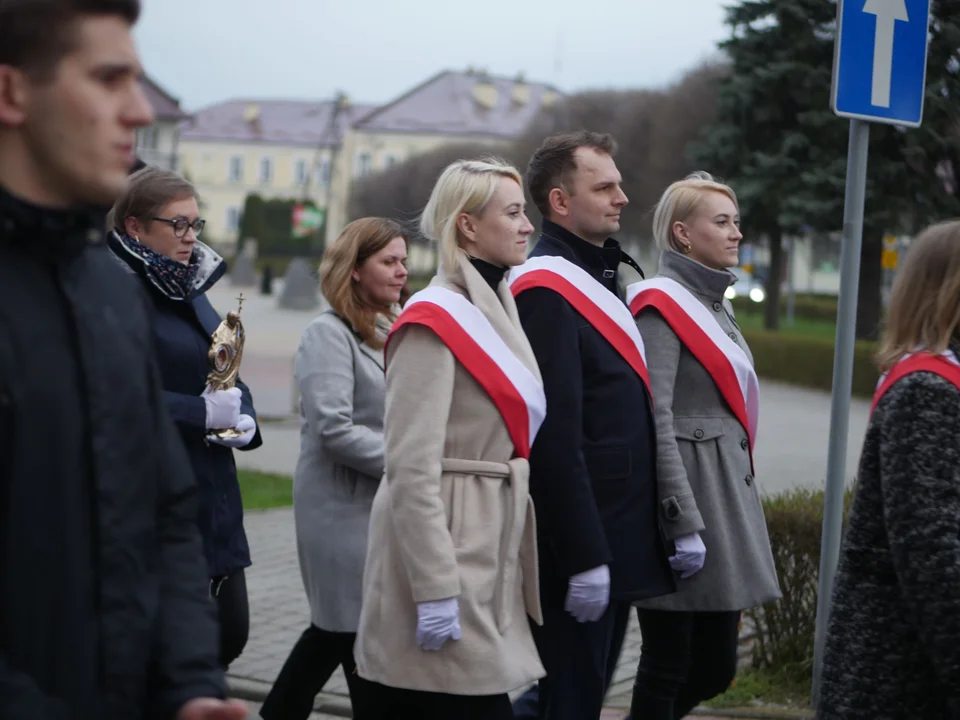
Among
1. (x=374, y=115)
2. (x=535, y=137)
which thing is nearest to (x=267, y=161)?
(x=374, y=115)

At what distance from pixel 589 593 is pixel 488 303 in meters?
0.83

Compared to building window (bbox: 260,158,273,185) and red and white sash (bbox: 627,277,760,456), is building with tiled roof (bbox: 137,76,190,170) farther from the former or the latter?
red and white sash (bbox: 627,277,760,456)

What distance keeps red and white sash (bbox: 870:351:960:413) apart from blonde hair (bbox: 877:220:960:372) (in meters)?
0.04

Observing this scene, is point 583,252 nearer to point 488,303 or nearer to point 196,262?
point 488,303

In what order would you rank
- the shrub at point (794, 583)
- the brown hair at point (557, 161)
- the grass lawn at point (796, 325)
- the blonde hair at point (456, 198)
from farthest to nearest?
the grass lawn at point (796, 325), the shrub at point (794, 583), the brown hair at point (557, 161), the blonde hair at point (456, 198)

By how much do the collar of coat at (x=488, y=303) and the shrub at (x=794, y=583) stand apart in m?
2.39

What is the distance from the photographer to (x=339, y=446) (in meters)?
4.69

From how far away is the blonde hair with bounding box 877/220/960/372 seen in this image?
2.94m

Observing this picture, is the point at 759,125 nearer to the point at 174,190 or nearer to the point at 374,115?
the point at 174,190

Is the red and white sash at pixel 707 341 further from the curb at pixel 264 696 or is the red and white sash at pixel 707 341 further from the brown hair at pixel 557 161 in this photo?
the curb at pixel 264 696

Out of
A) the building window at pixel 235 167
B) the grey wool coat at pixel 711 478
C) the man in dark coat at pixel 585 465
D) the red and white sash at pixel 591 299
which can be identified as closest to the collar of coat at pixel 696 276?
the grey wool coat at pixel 711 478

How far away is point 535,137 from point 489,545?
60174 millimetres

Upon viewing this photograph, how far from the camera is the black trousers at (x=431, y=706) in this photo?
3525 mm

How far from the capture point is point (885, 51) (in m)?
5.26
